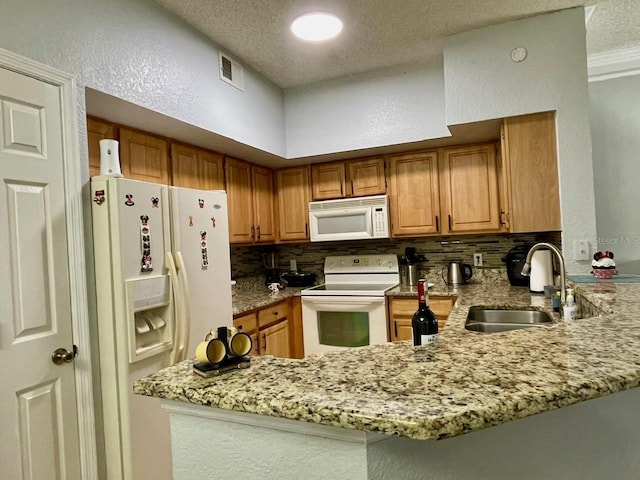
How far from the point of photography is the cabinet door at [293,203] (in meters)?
3.75

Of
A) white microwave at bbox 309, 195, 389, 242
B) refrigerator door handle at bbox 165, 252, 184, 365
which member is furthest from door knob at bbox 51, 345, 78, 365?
white microwave at bbox 309, 195, 389, 242

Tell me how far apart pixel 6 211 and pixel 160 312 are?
2.45 feet

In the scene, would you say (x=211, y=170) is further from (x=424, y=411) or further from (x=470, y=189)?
(x=424, y=411)

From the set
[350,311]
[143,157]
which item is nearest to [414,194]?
[350,311]

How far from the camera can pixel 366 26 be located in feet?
7.95

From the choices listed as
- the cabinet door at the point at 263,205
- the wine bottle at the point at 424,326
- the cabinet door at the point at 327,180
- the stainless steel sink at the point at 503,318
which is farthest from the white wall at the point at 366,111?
the wine bottle at the point at 424,326

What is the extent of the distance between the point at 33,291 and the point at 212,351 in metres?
1.06

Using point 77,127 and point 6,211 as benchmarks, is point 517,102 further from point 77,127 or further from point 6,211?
point 6,211

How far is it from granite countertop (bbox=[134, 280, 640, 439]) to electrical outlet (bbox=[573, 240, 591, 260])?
4.70ft

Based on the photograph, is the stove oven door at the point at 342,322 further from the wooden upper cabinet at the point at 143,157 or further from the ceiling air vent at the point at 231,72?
the ceiling air vent at the point at 231,72

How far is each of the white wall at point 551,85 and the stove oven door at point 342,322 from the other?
1391 millimetres

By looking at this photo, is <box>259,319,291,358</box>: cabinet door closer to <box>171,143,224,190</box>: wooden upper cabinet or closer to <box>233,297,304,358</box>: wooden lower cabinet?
<box>233,297,304,358</box>: wooden lower cabinet

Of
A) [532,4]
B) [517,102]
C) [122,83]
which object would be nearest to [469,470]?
[122,83]

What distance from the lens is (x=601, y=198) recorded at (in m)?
3.13
